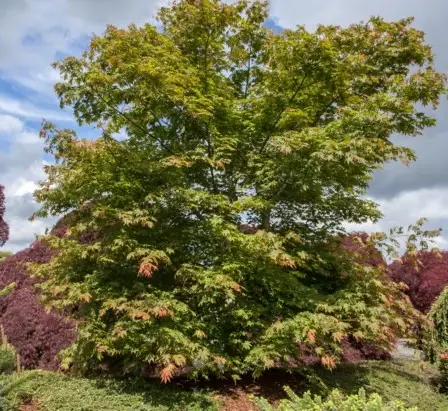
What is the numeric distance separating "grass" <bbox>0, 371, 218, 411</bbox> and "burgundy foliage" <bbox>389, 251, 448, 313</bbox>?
967 centimetres

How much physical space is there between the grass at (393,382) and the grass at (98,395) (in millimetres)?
2573

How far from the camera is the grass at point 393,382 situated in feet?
23.0

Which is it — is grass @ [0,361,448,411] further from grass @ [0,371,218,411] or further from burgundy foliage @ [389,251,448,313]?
burgundy foliage @ [389,251,448,313]

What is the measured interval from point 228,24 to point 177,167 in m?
2.79

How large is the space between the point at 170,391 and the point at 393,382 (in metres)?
3.94

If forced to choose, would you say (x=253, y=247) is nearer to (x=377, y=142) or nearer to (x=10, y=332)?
(x=377, y=142)

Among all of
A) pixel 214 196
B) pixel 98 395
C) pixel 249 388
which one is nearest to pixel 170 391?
pixel 98 395

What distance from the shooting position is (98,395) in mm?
6027

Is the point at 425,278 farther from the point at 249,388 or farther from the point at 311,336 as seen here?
the point at 311,336

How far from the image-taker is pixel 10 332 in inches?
341

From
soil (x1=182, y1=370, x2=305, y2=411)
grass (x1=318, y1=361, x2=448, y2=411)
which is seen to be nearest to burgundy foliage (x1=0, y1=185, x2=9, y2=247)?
soil (x1=182, y1=370, x2=305, y2=411)

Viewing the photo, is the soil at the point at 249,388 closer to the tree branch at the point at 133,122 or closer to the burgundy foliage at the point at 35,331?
the burgundy foliage at the point at 35,331

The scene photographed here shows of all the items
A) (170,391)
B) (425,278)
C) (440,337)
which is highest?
(425,278)

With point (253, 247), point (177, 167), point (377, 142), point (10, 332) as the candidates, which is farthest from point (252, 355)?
point (10, 332)
